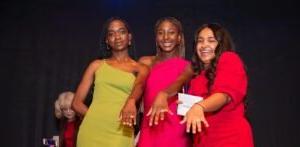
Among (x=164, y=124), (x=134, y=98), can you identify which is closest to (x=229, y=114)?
(x=164, y=124)

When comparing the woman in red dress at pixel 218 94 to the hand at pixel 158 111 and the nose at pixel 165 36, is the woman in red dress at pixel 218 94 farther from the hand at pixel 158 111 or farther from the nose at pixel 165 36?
the nose at pixel 165 36

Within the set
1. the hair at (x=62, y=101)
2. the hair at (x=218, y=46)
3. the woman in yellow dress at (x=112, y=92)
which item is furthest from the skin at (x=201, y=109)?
the hair at (x=62, y=101)

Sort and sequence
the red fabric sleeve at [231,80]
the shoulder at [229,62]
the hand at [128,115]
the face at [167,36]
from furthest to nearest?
the face at [167,36] < the hand at [128,115] < the shoulder at [229,62] < the red fabric sleeve at [231,80]

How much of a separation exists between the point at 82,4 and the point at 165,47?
1.79m

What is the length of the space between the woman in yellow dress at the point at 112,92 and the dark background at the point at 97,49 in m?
1.28

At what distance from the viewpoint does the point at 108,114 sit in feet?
9.44

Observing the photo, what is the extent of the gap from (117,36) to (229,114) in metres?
1.23

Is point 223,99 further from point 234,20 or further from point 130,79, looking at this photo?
point 234,20

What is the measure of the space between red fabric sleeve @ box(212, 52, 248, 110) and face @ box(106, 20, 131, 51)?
3.58 ft

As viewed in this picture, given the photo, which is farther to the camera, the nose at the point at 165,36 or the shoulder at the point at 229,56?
the nose at the point at 165,36

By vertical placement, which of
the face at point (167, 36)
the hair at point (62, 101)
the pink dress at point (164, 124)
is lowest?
the hair at point (62, 101)

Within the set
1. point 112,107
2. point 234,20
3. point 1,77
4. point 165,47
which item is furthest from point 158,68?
point 1,77

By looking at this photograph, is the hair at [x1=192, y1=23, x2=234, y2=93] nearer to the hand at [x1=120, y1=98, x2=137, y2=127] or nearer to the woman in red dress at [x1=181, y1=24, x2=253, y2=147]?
the woman in red dress at [x1=181, y1=24, x2=253, y2=147]

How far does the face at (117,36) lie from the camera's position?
3102 mm
